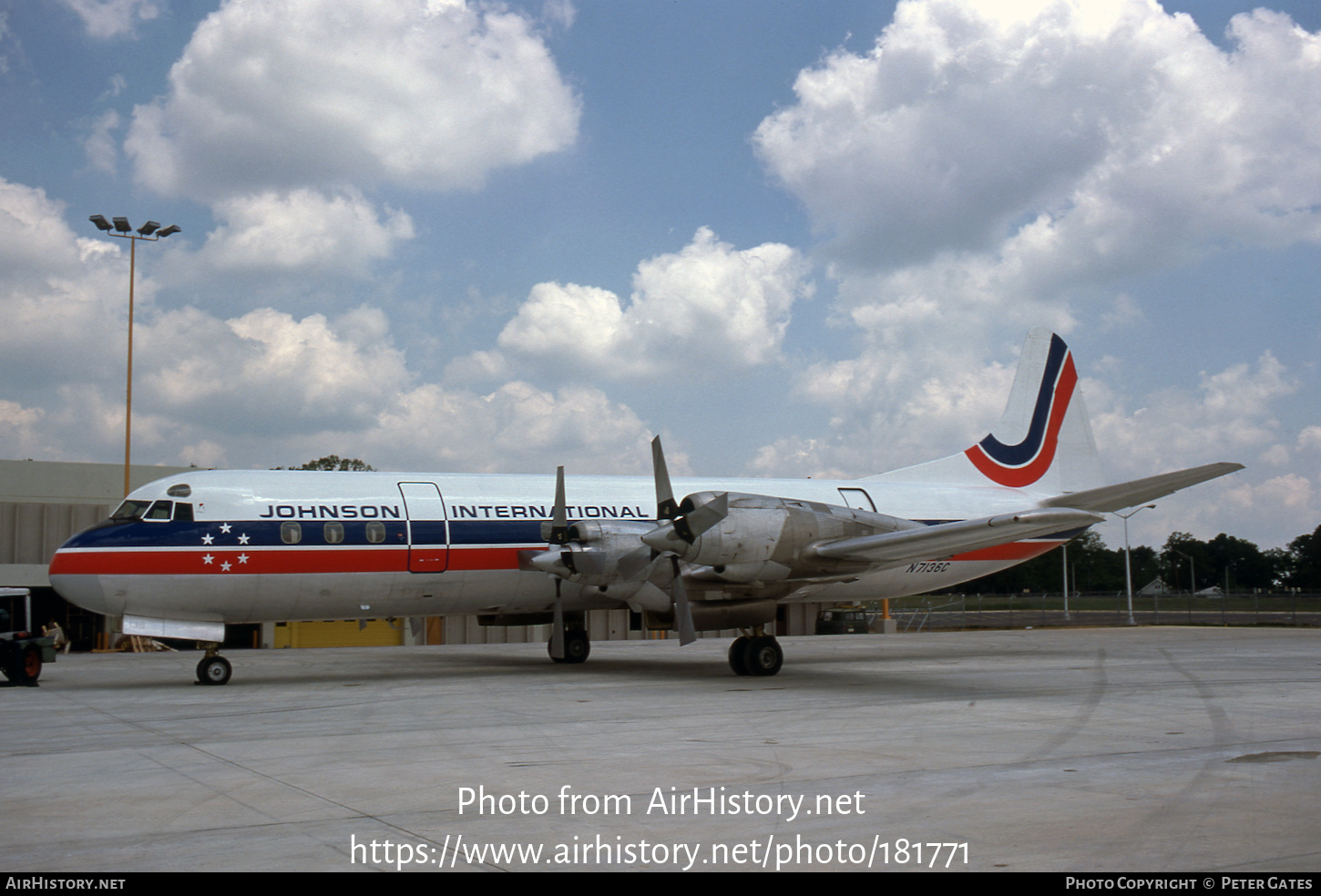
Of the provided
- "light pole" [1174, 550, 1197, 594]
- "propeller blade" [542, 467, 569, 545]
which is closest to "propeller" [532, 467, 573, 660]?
"propeller blade" [542, 467, 569, 545]

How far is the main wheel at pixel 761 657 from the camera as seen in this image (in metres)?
17.9

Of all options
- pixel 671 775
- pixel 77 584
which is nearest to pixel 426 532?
pixel 77 584

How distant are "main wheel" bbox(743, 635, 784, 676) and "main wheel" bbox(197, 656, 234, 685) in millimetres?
9357

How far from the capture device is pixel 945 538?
53.4ft

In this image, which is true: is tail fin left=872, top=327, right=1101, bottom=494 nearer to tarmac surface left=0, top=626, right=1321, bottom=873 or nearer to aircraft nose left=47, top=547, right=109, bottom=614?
tarmac surface left=0, top=626, right=1321, bottom=873

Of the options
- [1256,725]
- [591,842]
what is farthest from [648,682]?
[591,842]

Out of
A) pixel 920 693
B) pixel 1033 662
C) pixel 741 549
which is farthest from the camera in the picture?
pixel 1033 662

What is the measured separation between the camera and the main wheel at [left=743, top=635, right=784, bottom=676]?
58.9ft

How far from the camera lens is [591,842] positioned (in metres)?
6.09

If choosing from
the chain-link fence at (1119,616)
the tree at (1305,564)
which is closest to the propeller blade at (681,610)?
the chain-link fence at (1119,616)

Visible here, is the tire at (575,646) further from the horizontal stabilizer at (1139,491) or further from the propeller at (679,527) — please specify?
the horizontal stabilizer at (1139,491)

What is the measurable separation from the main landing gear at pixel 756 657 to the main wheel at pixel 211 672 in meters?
9.10

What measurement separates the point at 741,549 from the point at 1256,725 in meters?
7.63

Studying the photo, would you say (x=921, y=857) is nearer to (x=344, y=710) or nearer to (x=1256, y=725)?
(x=1256, y=725)
